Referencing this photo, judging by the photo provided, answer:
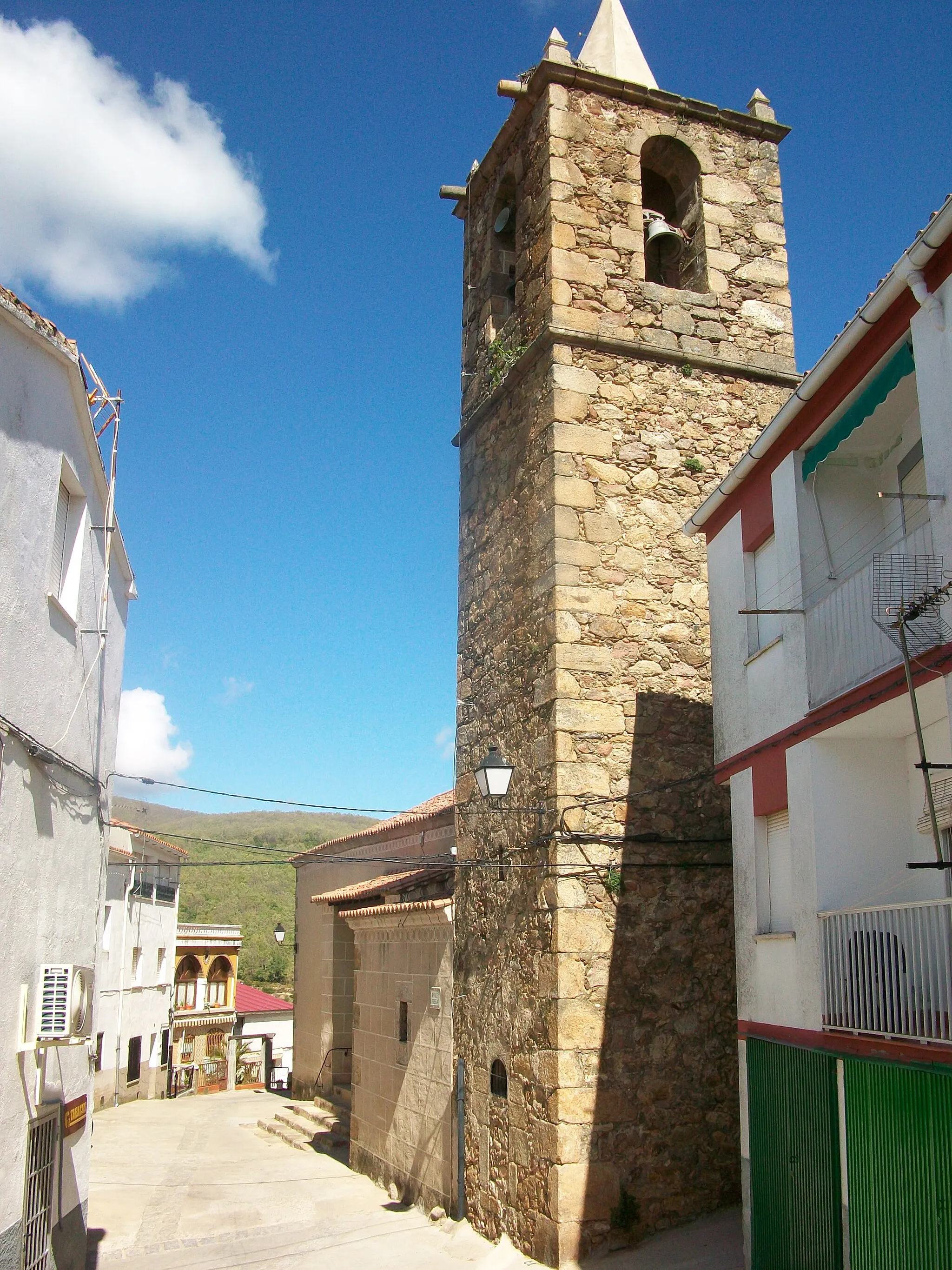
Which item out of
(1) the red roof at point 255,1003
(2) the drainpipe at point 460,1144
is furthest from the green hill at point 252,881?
(2) the drainpipe at point 460,1144

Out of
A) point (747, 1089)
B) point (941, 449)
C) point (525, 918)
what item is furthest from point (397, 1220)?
point (941, 449)

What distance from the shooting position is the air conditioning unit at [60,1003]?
672 centimetres

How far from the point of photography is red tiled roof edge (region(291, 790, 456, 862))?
15.8 m

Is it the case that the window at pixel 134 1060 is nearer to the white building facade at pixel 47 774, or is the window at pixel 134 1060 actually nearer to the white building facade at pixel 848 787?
the white building facade at pixel 47 774

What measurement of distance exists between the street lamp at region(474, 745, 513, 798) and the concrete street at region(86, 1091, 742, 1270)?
147 inches

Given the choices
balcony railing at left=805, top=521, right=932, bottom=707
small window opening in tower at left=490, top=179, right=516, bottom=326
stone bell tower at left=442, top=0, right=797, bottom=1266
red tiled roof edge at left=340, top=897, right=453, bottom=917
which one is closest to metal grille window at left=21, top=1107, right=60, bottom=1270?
stone bell tower at left=442, top=0, right=797, bottom=1266

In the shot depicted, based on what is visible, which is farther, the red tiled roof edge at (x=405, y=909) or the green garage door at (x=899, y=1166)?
the red tiled roof edge at (x=405, y=909)

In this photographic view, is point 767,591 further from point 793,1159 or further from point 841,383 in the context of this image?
point 793,1159

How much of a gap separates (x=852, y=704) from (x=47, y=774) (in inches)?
202

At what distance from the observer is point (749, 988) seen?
25.5ft

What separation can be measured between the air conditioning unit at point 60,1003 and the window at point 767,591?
5208mm

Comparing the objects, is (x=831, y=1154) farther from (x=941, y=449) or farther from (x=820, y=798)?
(x=941, y=449)

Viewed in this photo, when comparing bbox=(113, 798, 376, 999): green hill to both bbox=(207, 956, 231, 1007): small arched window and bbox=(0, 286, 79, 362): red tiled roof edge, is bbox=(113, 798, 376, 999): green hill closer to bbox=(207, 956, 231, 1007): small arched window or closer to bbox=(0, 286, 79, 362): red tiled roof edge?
bbox=(207, 956, 231, 1007): small arched window

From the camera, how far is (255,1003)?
39.7m
